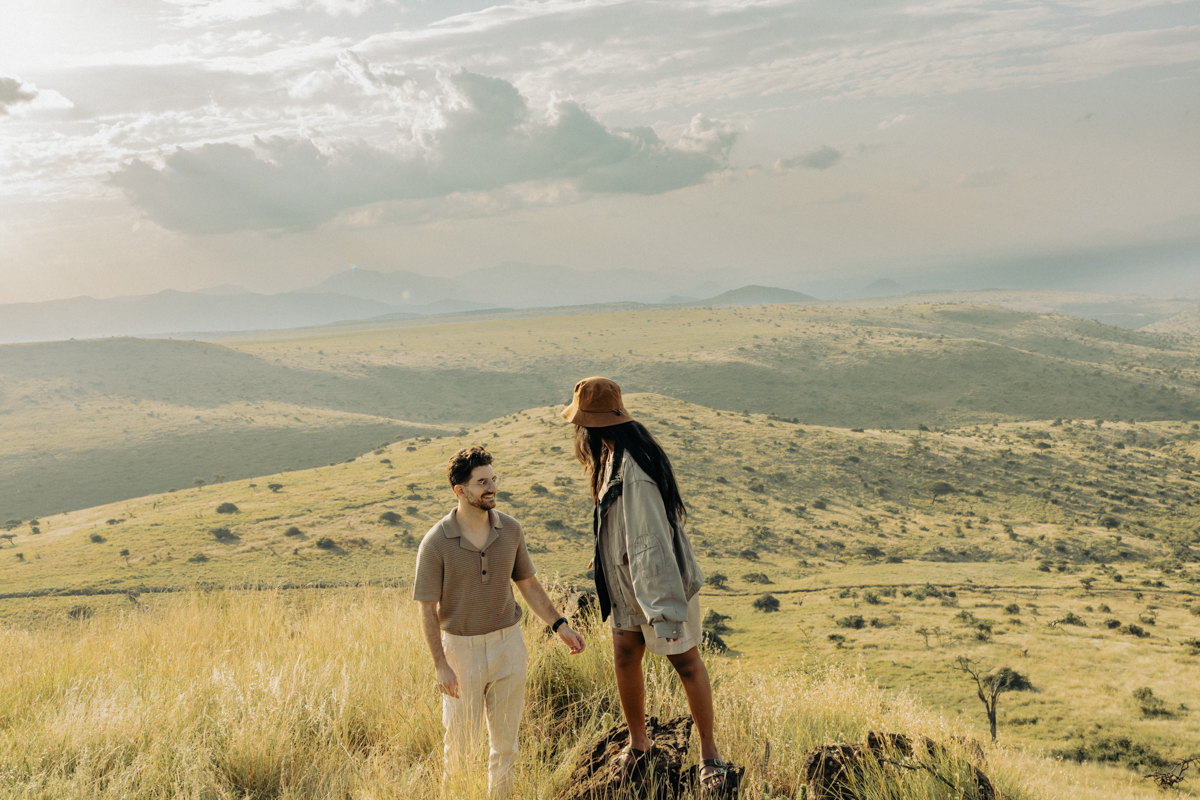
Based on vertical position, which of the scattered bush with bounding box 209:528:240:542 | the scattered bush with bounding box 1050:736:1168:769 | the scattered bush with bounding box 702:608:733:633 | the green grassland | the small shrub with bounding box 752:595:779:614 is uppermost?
the green grassland

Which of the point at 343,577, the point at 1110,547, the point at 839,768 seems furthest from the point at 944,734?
the point at 1110,547

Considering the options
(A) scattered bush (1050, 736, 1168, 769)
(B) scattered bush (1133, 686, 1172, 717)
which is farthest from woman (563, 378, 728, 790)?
(B) scattered bush (1133, 686, 1172, 717)

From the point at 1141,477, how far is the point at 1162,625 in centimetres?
4847

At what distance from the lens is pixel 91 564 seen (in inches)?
2694

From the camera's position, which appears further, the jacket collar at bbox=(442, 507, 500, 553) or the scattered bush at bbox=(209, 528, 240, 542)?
the scattered bush at bbox=(209, 528, 240, 542)

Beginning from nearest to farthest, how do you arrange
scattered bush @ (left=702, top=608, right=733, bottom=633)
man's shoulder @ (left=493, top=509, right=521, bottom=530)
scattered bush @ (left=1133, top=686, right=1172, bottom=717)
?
man's shoulder @ (left=493, top=509, right=521, bottom=530)
scattered bush @ (left=1133, top=686, right=1172, bottom=717)
scattered bush @ (left=702, top=608, right=733, bottom=633)

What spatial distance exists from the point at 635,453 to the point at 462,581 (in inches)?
51.4

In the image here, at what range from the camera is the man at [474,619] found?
4398 millimetres

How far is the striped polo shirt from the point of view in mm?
4406

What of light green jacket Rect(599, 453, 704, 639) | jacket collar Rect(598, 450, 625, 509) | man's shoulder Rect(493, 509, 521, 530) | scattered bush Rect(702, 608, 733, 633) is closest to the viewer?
light green jacket Rect(599, 453, 704, 639)

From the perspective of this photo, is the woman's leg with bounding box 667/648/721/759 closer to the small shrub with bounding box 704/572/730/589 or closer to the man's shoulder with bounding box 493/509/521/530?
the man's shoulder with bounding box 493/509/521/530

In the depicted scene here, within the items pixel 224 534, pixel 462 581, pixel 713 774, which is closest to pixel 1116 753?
pixel 713 774

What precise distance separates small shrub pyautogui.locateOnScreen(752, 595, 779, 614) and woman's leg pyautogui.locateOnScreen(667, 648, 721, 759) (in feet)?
240

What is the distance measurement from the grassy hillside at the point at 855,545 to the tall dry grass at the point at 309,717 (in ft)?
160
